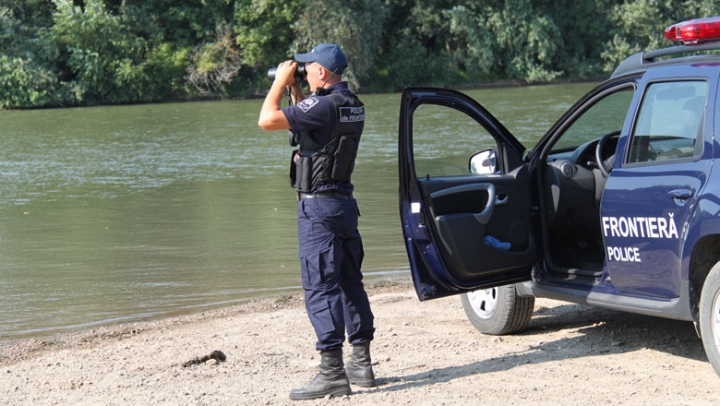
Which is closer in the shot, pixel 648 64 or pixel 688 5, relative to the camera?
pixel 648 64

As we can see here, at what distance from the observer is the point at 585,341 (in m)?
5.99

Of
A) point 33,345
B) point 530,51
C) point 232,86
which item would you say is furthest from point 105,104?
point 33,345

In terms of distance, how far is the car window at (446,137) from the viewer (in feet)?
65.2

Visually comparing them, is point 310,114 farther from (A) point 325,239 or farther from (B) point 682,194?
(B) point 682,194

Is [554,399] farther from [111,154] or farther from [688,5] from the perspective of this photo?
[688,5]

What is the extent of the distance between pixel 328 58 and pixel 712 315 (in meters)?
2.23

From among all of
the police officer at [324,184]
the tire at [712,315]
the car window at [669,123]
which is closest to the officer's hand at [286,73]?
the police officer at [324,184]

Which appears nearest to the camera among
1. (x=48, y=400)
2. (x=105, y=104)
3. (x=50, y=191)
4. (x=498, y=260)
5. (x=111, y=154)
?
(x=48, y=400)

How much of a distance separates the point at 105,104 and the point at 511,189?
37.0 metres

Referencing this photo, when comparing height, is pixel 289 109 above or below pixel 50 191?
above

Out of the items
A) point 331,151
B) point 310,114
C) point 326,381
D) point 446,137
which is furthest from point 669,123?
point 446,137

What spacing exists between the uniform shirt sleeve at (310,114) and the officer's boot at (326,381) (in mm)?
1135

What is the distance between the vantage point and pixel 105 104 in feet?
134

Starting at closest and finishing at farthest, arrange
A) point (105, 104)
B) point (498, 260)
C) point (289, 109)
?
point (289, 109) < point (498, 260) < point (105, 104)
